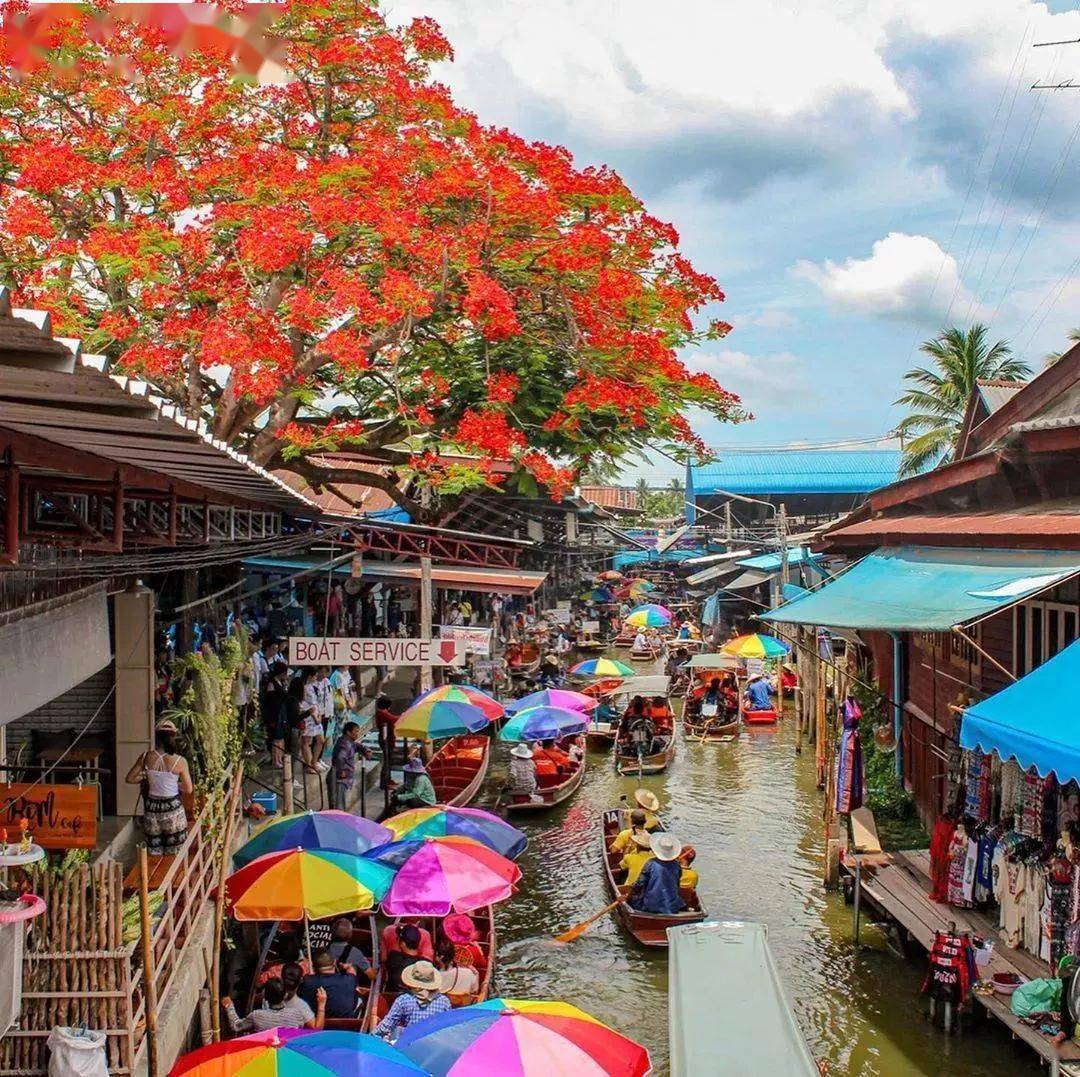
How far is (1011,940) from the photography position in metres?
10.7

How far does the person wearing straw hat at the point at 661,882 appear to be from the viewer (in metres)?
13.6

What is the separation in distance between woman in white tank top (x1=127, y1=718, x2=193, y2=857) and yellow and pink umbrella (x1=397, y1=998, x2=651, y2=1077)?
3730 millimetres

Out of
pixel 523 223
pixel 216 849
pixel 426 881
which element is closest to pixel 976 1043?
pixel 426 881

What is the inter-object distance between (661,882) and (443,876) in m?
3.44

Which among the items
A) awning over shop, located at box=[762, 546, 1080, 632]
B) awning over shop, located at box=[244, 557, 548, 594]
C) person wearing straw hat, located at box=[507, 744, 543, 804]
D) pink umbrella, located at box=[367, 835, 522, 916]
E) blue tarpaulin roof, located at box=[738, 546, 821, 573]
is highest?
awning over shop, located at box=[762, 546, 1080, 632]

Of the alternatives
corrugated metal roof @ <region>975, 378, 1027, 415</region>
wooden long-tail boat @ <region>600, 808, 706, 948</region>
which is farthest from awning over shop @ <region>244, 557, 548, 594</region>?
corrugated metal roof @ <region>975, 378, 1027, 415</region>

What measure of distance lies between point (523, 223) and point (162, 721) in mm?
7974

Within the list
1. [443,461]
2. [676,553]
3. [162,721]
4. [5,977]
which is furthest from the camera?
[676,553]

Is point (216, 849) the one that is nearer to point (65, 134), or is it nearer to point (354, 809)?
point (354, 809)

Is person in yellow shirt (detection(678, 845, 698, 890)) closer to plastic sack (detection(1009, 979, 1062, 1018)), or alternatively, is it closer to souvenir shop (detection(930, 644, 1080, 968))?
souvenir shop (detection(930, 644, 1080, 968))

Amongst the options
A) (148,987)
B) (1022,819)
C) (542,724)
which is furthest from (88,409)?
(542,724)

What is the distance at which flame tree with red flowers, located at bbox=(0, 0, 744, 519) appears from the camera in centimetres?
1484

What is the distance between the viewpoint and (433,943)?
1164cm

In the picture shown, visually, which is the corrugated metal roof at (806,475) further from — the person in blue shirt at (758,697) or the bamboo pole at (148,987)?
the bamboo pole at (148,987)
